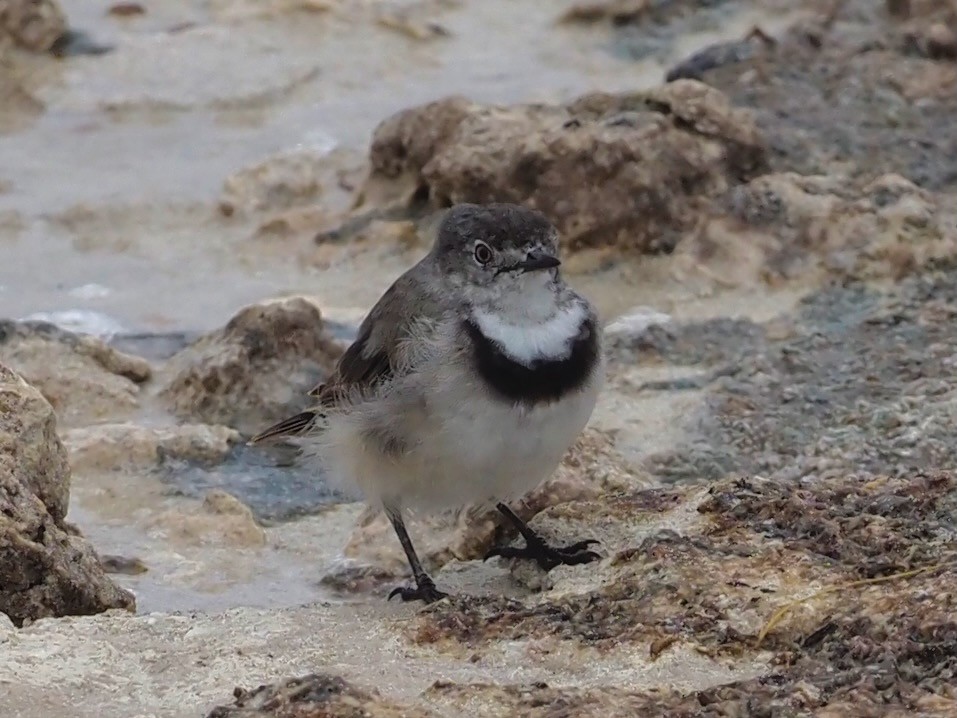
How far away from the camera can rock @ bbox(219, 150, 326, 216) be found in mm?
8898

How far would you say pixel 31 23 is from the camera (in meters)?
10.3

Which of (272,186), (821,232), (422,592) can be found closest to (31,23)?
(272,186)

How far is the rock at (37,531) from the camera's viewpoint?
15.0 ft

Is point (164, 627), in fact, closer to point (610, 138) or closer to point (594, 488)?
point (594, 488)

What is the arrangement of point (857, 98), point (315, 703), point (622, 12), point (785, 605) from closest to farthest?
point (315, 703) < point (785, 605) < point (857, 98) < point (622, 12)

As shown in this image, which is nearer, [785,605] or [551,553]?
[785,605]

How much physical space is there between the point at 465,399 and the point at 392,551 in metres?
1.09

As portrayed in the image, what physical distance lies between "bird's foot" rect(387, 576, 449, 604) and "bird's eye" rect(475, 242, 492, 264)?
1.00 metres

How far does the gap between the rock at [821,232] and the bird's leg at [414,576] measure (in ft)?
8.56

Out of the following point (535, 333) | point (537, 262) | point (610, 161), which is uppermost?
point (537, 262)

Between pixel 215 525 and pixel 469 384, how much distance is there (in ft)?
4.71

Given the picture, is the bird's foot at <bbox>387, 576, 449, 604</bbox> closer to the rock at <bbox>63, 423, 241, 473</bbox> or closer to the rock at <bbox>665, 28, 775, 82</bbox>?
the rock at <bbox>63, 423, 241, 473</bbox>

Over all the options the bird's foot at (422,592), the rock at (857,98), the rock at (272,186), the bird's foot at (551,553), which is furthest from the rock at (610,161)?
the bird's foot at (422,592)

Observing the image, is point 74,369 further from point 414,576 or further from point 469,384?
point 469,384
